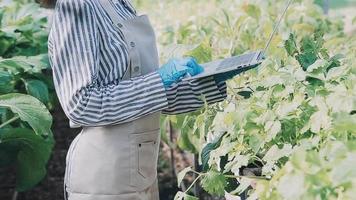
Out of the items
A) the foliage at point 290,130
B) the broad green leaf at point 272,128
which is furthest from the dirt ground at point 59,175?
the broad green leaf at point 272,128

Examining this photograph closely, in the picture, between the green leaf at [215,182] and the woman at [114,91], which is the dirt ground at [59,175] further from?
the green leaf at [215,182]

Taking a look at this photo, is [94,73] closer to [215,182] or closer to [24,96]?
[215,182]

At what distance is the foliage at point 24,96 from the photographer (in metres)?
2.72

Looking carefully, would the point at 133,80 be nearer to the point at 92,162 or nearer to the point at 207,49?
the point at 92,162

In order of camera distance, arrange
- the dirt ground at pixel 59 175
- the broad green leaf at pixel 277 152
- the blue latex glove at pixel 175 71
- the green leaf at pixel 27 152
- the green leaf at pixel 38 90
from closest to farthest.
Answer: the broad green leaf at pixel 277 152 < the blue latex glove at pixel 175 71 < the green leaf at pixel 27 152 < the green leaf at pixel 38 90 < the dirt ground at pixel 59 175

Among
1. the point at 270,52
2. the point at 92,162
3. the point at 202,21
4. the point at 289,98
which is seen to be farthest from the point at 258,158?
the point at 202,21

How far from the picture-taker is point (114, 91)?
1959mm

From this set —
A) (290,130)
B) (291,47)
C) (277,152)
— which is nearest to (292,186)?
(277,152)

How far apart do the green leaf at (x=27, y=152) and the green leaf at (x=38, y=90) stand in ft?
1.03

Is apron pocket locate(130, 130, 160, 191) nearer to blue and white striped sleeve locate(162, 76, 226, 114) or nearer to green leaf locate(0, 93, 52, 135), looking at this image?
blue and white striped sleeve locate(162, 76, 226, 114)

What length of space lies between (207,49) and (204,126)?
126cm

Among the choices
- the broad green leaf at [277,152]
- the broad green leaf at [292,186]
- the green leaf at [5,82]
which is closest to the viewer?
the broad green leaf at [292,186]

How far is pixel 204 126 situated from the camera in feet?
7.22

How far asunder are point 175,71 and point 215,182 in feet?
1.06
